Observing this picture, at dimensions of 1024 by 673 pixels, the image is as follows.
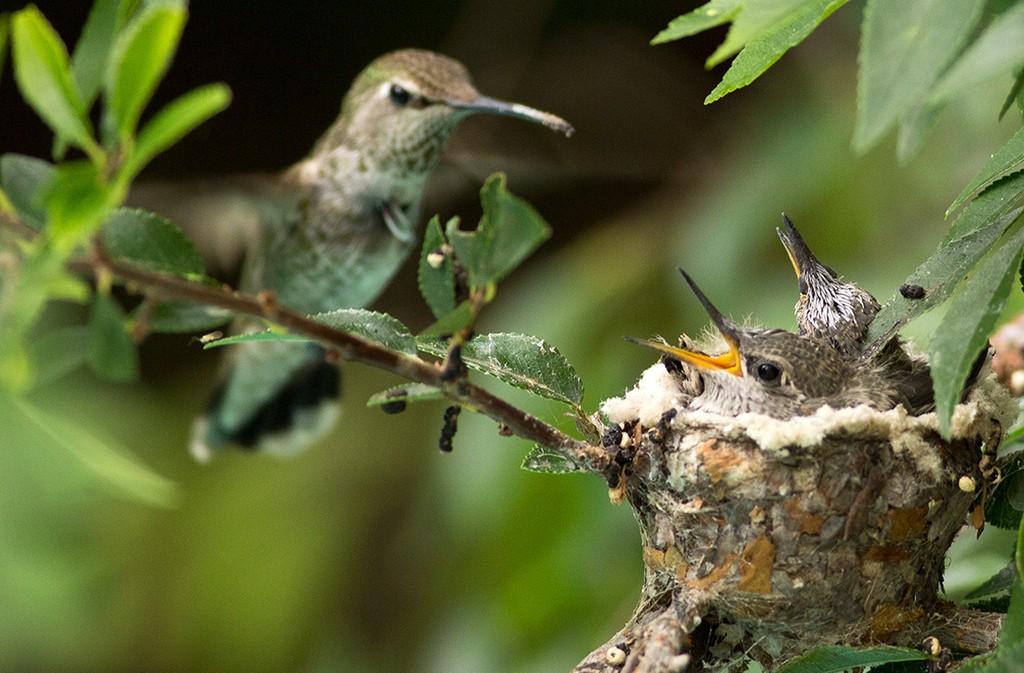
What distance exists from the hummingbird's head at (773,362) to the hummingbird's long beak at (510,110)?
303mm

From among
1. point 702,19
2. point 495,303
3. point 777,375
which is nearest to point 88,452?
point 702,19

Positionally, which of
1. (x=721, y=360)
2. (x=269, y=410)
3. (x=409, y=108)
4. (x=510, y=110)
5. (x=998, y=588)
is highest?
(x=409, y=108)

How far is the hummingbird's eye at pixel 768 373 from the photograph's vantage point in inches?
61.2

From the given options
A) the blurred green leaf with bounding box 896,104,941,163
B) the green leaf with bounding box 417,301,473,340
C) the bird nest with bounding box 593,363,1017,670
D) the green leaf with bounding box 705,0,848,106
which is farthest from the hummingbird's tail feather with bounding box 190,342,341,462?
the blurred green leaf with bounding box 896,104,941,163

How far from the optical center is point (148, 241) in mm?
748

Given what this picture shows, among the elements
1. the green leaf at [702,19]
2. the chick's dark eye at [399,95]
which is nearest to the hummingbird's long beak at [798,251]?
the chick's dark eye at [399,95]

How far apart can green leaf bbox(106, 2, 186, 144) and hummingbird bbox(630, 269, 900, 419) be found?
3.16 ft

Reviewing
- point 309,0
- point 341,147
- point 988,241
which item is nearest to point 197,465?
point 309,0

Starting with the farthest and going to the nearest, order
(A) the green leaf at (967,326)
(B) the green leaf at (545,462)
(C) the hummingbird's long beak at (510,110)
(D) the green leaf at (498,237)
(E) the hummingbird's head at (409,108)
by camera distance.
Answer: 1. (E) the hummingbird's head at (409,108)
2. (C) the hummingbird's long beak at (510,110)
3. (B) the green leaf at (545,462)
4. (A) the green leaf at (967,326)
5. (D) the green leaf at (498,237)

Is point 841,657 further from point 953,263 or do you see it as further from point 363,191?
point 363,191

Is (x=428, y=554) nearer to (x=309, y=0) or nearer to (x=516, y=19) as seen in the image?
(x=516, y=19)

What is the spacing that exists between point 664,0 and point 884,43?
12.2 ft

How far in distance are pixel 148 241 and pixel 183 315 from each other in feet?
0.18

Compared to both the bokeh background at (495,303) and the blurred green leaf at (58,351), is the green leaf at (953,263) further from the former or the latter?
the blurred green leaf at (58,351)
